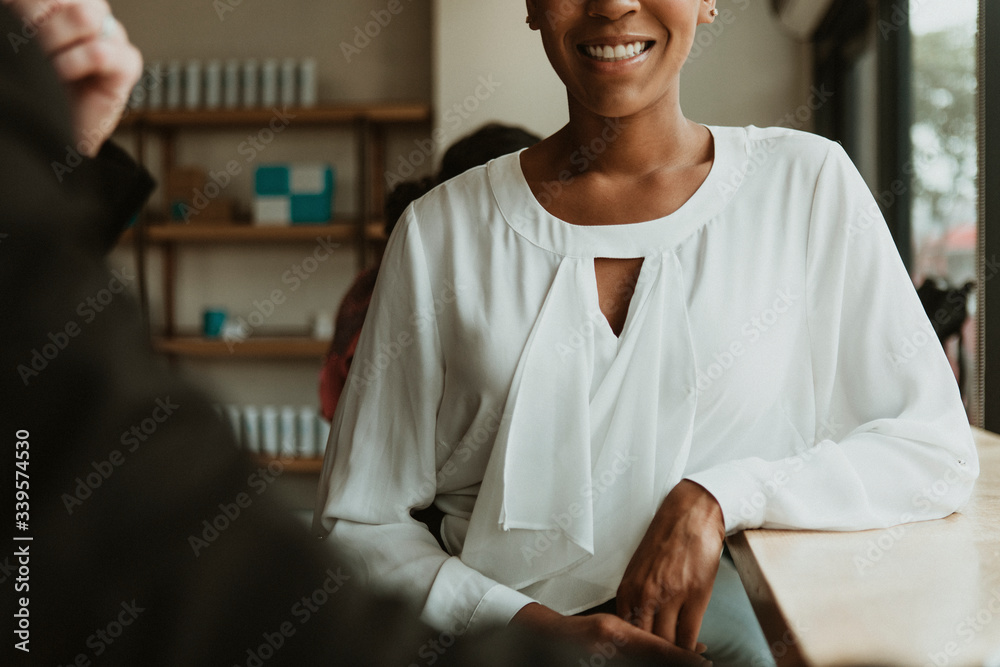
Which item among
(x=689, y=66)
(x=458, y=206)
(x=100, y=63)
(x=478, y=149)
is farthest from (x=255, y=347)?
(x=100, y=63)

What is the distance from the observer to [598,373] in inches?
39.5

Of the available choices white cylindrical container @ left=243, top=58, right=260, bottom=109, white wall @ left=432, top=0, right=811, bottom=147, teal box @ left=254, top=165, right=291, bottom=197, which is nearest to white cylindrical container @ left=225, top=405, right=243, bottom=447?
white wall @ left=432, top=0, right=811, bottom=147

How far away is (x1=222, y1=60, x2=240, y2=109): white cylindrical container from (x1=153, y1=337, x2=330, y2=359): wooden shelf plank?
116cm

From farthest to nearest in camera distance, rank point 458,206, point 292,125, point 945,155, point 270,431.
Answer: point 292,125
point 270,431
point 945,155
point 458,206

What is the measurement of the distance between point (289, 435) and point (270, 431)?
9cm

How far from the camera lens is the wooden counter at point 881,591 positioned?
0.48 meters

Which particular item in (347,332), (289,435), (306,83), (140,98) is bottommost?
(289,435)

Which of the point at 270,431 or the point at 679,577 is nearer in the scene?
the point at 679,577

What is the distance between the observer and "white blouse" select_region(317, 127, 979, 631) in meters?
0.94

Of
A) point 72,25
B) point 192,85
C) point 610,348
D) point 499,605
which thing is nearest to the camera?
point 72,25

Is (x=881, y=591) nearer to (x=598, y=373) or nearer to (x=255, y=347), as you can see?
Answer: (x=598, y=373)

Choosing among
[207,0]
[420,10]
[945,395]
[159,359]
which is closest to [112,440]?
[159,359]

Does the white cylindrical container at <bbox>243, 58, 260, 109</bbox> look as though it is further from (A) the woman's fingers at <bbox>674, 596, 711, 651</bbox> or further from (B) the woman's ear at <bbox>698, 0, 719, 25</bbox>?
(A) the woman's fingers at <bbox>674, 596, 711, 651</bbox>

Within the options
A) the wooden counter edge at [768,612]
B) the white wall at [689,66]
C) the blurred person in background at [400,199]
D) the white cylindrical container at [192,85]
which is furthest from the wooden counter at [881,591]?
the white cylindrical container at [192,85]
